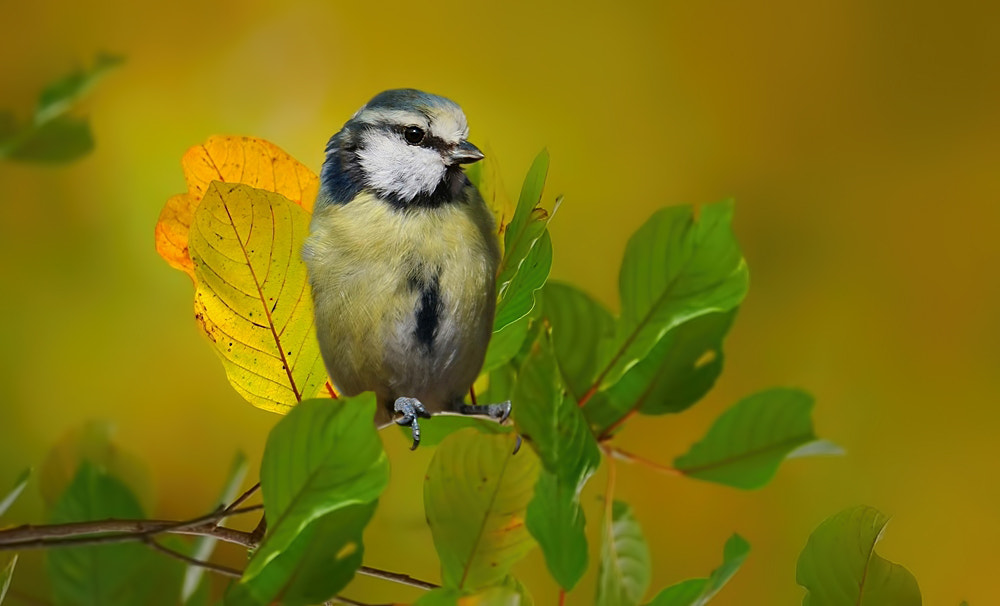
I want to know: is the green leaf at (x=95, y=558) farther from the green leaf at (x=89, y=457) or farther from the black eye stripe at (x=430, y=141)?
the black eye stripe at (x=430, y=141)

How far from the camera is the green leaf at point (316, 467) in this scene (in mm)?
200

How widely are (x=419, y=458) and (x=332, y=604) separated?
1.16 ft

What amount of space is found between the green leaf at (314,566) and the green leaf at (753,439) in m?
0.11

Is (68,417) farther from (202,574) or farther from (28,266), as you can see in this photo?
(202,574)

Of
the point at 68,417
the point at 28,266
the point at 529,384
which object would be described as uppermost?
the point at 529,384

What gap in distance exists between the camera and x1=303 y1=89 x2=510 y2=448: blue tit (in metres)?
0.26

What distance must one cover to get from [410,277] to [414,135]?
0.18 feet

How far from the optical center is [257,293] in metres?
0.24

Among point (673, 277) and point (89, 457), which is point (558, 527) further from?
point (89, 457)

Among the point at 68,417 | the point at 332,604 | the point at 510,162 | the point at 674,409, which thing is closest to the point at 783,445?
the point at 674,409

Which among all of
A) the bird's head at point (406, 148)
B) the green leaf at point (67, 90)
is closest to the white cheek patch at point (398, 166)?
the bird's head at point (406, 148)

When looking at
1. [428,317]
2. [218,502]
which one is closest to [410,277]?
[428,317]

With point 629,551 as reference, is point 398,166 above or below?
above

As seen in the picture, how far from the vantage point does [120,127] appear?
0.80 m
